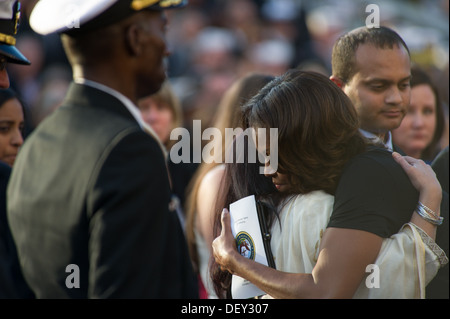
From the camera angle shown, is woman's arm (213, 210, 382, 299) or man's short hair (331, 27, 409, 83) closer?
woman's arm (213, 210, 382, 299)

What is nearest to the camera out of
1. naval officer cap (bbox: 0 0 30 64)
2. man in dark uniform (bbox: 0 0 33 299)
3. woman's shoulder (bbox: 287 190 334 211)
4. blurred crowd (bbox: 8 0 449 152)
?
woman's shoulder (bbox: 287 190 334 211)

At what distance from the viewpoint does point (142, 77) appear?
2.30 meters

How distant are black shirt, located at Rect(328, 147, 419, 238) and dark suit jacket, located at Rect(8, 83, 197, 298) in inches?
20.6

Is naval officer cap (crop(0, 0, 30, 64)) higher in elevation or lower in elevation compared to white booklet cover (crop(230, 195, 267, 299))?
higher

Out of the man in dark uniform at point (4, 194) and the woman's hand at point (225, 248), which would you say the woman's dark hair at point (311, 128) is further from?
the man in dark uniform at point (4, 194)

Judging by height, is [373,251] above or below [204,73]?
below

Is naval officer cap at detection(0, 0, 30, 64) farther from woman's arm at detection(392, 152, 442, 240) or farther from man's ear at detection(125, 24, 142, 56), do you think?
woman's arm at detection(392, 152, 442, 240)

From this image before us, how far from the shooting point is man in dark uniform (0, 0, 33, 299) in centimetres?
233

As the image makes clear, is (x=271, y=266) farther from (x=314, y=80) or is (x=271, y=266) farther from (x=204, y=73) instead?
(x=204, y=73)

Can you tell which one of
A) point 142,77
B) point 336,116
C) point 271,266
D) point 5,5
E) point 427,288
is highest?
point 5,5

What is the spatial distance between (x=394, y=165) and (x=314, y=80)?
380 mm

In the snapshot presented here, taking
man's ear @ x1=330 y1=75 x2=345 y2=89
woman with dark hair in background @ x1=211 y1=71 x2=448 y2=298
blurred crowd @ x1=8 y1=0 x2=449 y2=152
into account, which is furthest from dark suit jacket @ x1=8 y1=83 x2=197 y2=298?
blurred crowd @ x1=8 y1=0 x2=449 y2=152
